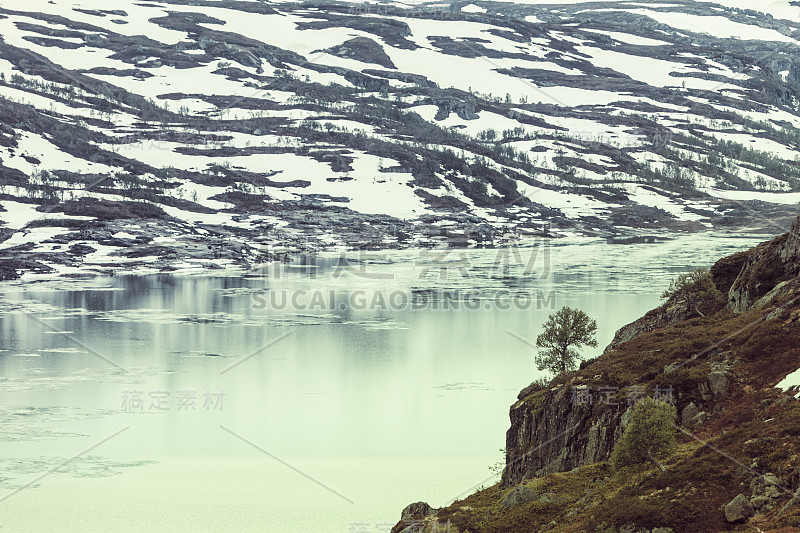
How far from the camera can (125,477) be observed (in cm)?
4869

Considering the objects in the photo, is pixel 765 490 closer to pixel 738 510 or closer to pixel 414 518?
pixel 738 510

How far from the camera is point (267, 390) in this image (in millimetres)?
69438

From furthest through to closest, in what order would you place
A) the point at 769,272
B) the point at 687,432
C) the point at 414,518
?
the point at 769,272
the point at 414,518
the point at 687,432

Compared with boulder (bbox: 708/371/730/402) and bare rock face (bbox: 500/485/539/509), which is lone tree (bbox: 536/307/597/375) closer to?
boulder (bbox: 708/371/730/402)

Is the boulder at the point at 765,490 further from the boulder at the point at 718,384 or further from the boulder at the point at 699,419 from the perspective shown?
the boulder at the point at 718,384

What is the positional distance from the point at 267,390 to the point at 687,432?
48.6 m

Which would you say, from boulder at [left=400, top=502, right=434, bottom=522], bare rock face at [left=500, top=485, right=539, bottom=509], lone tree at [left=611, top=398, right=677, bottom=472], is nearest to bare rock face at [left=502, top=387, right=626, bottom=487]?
lone tree at [left=611, top=398, right=677, bottom=472]

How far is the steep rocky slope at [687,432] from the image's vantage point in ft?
60.3

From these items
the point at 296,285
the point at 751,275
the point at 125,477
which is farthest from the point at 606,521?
the point at 296,285

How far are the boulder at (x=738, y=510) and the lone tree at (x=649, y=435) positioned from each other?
16.2 ft

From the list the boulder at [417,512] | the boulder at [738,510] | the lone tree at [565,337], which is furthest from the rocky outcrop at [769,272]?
the boulder at [738,510]
